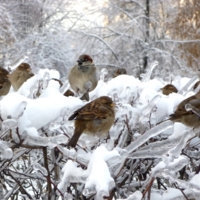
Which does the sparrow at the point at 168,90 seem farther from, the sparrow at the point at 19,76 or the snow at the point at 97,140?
the sparrow at the point at 19,76

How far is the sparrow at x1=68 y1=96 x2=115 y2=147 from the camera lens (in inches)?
63.5

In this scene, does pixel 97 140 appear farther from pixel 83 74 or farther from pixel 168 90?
pixel 83 74

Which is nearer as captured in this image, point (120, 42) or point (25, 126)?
point (25, 126)

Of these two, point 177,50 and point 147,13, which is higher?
point 147,13

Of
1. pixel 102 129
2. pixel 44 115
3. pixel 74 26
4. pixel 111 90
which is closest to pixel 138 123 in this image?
pixel 102 129

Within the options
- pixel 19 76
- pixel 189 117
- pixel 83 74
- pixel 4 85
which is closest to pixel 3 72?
pixel 4 85

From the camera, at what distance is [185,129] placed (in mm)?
1420

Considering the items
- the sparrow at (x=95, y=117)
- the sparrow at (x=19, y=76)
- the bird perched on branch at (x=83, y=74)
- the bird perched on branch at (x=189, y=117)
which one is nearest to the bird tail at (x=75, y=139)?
the sparrow at (x=95, y=117)

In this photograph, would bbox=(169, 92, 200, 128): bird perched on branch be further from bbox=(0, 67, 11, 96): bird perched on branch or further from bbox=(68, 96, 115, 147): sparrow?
bbox=(0, 67, 11, 96): bird perched on branch

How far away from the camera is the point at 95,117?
5.68 feet

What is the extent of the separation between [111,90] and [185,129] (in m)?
0.84

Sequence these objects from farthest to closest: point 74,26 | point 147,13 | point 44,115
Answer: point 74,26 → point 147,13 → point 44,115

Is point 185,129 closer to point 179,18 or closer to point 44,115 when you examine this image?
point 44,115

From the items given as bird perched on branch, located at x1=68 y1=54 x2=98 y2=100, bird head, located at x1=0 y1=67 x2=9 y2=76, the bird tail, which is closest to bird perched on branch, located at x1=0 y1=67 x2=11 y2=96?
bird head, located at x1=0 y1=67 x2=9 y2=76
